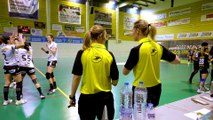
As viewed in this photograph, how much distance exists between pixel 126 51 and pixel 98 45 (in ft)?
60.5

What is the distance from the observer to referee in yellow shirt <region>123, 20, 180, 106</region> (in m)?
1.69

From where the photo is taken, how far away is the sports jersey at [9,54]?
347 cm

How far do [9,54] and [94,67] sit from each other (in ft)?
9.32

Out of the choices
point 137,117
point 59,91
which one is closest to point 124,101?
point 137,117

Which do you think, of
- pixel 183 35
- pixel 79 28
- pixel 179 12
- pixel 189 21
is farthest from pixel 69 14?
pixel 189 21

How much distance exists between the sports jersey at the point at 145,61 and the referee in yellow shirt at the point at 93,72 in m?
0.24

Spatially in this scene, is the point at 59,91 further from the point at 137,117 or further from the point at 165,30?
the point at 165,30

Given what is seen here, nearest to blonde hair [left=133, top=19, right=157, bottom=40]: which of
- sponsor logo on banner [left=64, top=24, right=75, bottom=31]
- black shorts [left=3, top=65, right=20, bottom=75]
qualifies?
black shorts [left=3, top=65, right=20, bottom=75]

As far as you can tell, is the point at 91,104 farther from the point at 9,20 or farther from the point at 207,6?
the point at 207,6

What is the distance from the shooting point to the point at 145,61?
5.55 feet

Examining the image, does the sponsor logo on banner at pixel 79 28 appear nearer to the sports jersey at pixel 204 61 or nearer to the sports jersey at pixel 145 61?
the sports jersey at pixel 204 61

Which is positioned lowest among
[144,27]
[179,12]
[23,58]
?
[23,58]

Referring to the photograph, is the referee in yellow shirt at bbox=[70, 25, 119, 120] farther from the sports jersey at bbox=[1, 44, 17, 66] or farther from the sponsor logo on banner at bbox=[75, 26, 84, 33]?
the sponsor logo on banner at bbox=[75, 26, 84, 33]

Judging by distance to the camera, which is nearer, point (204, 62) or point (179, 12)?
point (204, 62)
